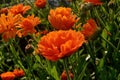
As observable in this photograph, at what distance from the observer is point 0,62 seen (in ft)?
7.83

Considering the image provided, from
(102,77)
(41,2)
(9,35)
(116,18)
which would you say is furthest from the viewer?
(41,2)

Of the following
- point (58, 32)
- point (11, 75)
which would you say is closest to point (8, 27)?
point (11, 75)

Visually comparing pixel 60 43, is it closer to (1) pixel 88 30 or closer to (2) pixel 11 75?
(1) pixel 88 30

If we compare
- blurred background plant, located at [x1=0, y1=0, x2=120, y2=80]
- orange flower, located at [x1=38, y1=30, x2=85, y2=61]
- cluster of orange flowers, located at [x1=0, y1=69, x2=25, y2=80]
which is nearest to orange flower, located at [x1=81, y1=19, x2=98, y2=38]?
blurred background plant, located at [x1=0, y1=0, x2=120, y2=80]

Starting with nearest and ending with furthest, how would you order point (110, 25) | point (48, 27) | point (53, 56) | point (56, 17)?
point (53, 56) < point (56, 17) < point (110, 25) < point (48, 27)

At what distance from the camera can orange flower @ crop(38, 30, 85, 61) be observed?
1.12 m

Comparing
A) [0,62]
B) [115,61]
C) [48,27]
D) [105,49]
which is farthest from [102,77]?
[48,27]

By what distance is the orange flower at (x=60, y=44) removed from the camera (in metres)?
1.12

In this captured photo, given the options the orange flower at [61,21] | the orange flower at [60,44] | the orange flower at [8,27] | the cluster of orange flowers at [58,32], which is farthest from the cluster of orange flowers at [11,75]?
the orange flower at [60,44]

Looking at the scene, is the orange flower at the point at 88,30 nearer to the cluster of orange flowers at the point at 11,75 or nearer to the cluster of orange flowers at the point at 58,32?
the cluster of orange flowers at the point at 58,32

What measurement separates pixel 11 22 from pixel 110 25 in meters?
0.60

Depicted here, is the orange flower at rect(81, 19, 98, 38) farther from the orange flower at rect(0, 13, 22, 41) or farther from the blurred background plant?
the orange flower at rect(0, 13, 22, 41)

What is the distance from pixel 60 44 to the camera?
1.20 meters

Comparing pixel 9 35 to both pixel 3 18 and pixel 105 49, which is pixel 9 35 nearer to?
pixel 3 18
